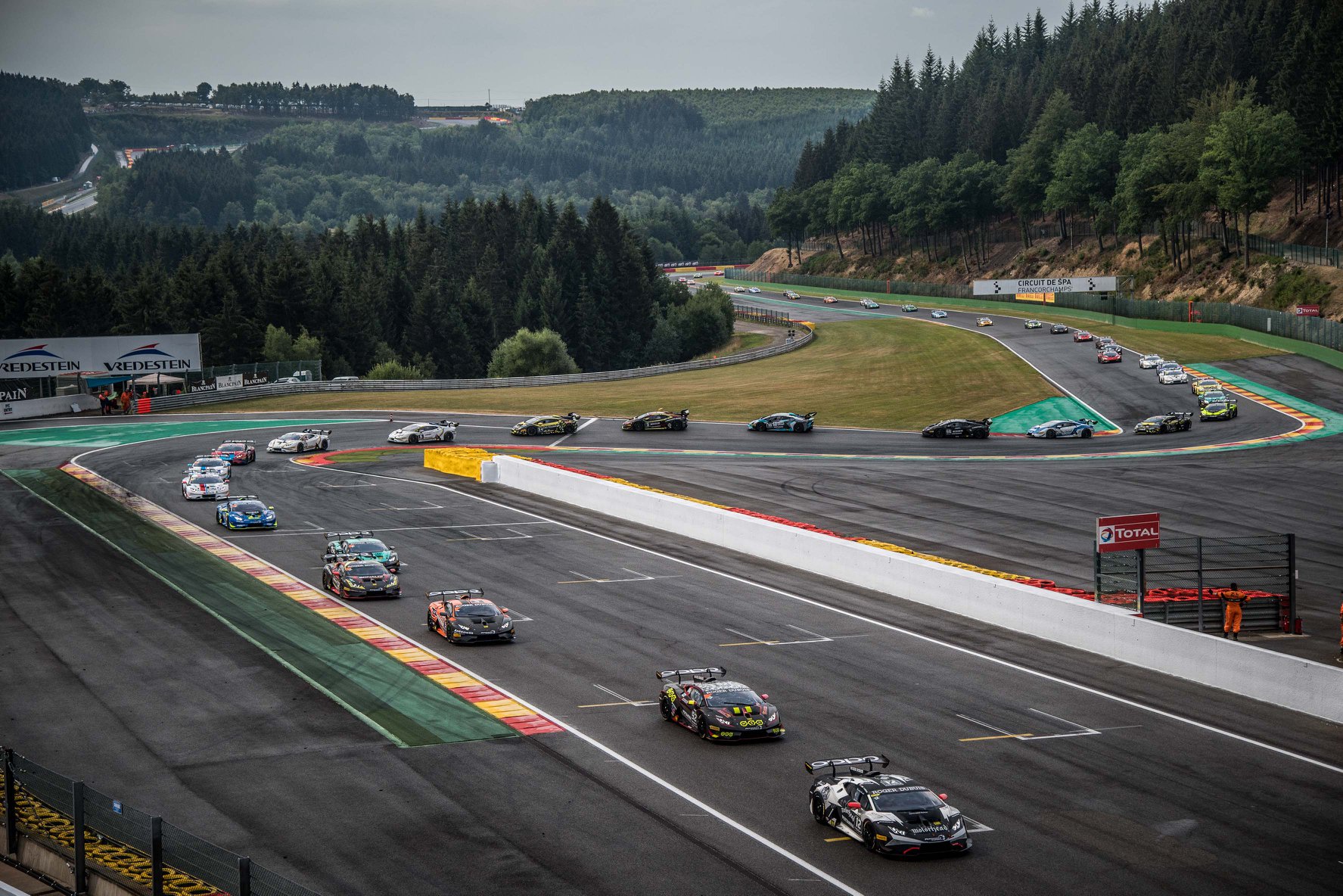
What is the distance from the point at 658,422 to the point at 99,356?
49.6 meters

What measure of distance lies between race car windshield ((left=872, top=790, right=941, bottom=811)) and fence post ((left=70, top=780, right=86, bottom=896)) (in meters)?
11.7

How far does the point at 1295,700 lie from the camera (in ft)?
90.2

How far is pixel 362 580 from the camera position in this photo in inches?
1523

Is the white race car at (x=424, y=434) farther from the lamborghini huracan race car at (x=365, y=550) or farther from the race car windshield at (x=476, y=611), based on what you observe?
the race car windshield at (x=476, y=611)

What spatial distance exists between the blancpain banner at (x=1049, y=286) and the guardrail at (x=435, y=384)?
104 ft

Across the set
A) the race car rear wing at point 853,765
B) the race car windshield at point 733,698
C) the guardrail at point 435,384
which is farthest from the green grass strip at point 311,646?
the guardrail at point 435,384

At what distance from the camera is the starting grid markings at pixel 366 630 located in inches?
1096

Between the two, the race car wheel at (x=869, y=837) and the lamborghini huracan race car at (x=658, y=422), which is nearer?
the race car wheel at (x=869, y=837)

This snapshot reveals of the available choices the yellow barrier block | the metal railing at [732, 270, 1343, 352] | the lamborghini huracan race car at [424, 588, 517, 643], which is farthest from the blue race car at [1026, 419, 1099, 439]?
the lamborghini huracan race car at [424, 588, 517, 643]

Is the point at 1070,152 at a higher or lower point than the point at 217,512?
higher

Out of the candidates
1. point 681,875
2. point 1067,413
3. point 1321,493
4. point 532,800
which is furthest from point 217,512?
point 1067,413

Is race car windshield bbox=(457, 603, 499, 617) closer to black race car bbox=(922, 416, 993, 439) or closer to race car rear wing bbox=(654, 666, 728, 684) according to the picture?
race car rear wing bbox=(654, 666, 728, 684)

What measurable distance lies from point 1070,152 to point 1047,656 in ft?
470

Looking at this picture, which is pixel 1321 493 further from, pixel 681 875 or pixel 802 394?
pixel 802 394
